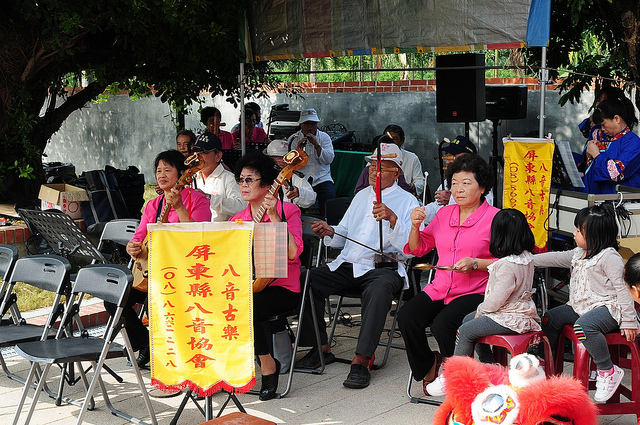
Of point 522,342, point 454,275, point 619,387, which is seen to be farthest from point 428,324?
point 619,387

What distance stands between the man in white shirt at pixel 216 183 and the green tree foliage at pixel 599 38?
248cm

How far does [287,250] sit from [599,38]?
3.95m

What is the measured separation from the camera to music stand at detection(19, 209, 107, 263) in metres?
5.32

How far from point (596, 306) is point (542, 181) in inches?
52.3

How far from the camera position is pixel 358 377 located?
440 cm

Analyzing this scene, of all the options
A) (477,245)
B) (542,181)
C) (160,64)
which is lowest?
(477,245)

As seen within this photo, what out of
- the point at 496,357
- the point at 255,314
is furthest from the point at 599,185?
the point at 255,314

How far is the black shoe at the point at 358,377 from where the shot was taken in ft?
14.4

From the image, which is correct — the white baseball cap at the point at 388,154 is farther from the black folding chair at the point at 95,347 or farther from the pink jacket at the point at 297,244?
the black folding chair at the point at 95,347

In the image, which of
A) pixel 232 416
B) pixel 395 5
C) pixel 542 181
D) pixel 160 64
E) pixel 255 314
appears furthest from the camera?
pixel 160 64

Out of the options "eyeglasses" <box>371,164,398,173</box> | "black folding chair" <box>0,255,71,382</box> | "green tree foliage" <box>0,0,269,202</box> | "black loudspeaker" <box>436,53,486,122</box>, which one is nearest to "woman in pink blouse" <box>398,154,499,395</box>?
"eyeglasses" <box>371,164,398,173</box>

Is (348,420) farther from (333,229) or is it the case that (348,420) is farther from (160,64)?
(160,64)

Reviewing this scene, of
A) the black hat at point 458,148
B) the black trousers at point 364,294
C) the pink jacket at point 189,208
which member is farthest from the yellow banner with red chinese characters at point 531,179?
the pink jacket at point 189,208

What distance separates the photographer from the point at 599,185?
5152mm
